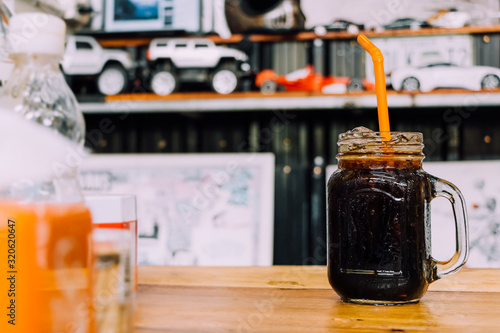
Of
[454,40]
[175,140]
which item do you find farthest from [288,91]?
[454,40]

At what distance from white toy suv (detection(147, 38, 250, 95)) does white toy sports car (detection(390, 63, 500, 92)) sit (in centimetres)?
59

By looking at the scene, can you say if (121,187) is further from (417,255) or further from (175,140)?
(417,255)

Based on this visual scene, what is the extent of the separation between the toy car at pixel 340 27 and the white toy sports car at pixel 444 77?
11.0 inches

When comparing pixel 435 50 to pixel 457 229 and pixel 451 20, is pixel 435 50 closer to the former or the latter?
pixel 451 20

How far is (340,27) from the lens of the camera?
6.51 ft

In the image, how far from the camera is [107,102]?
75.1 inches

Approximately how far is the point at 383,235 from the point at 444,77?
138cm

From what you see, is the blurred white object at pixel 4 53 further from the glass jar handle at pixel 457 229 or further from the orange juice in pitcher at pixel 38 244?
the glass jar handle at pixel 457 229

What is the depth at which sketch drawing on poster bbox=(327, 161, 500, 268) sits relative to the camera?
1826mm

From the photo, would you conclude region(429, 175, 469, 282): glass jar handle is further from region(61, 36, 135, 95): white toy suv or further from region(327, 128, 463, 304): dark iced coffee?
region(61, 36, 135, 95): white toy suv

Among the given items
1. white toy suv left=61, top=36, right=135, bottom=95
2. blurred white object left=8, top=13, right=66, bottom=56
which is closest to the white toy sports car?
white toy suv left=61, top=36, right=135, bottom=95

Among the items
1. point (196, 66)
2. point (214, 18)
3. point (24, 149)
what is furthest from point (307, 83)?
point (24, 149)

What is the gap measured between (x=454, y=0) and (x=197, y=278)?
1.68 m

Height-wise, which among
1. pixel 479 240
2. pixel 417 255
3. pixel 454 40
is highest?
pixel 454 40
